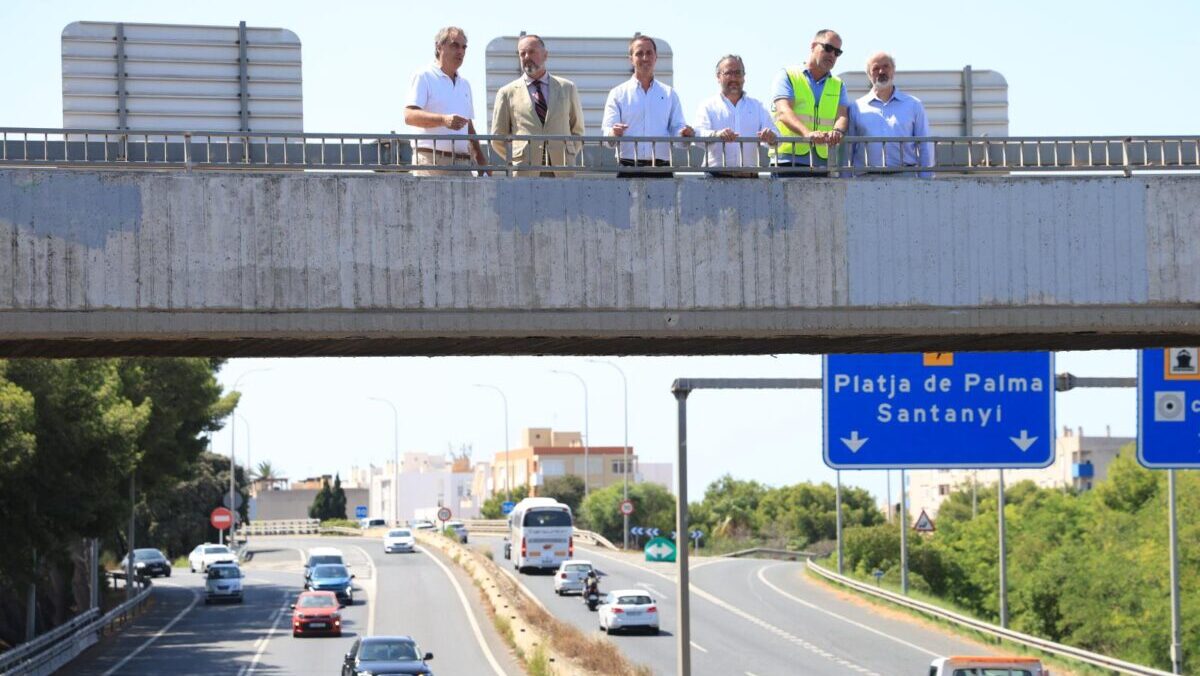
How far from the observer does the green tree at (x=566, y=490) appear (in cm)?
14438

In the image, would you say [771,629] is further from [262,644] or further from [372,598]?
[372,598]

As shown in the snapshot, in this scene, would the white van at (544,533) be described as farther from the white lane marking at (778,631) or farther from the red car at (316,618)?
the red car at (316,618)

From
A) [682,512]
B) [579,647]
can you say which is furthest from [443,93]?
[579,647]

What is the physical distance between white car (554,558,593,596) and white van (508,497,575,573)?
818cm

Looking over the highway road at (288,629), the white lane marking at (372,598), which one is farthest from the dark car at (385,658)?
→ the white lane marking at (372,598)

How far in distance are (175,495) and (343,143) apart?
7996 cm

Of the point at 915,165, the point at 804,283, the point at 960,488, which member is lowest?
the point at 960,488

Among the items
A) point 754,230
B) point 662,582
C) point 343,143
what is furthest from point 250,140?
point 662,582

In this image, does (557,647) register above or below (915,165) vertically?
below

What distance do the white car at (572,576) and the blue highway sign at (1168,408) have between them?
34.4m

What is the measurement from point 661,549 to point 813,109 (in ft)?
43.8

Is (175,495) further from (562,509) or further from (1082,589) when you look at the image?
(1082,589)

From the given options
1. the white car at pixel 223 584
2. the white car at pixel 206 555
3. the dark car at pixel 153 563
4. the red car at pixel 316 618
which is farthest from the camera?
the white car at pixel 206 555

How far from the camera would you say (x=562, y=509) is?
225 feet
